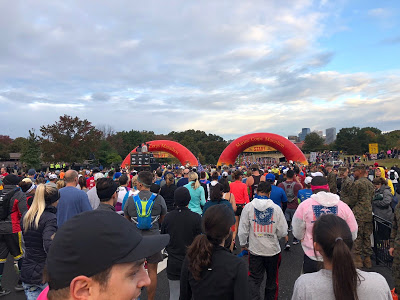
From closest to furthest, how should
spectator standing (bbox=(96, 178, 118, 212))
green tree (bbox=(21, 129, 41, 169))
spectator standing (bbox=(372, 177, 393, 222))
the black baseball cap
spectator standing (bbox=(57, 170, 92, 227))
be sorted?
1. the black baseball cap
2. spectator standing (bbox=(96, 178, 118, 212))
3. spectator standing (bbox=(57, 170, 92, 227))
4. spectator standing (bbox=(372, 177, 393, 222))
5. green tree (bbox=(21, 129, 41, 169))

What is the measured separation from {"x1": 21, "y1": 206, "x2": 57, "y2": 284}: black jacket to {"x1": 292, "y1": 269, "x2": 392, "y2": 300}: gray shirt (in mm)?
2749

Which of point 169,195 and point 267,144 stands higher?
point 267,144

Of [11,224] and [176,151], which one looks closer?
[11,224]

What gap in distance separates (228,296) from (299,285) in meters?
0.58

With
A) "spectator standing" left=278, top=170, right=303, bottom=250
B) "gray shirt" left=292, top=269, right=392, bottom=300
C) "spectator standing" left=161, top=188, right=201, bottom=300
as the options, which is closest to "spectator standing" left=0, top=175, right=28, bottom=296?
"spectator standing" left=161, top=188, right=201, bottom=300

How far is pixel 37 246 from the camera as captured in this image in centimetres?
312

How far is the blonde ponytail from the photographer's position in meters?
3.10

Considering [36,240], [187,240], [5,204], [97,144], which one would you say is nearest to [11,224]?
[5,204]

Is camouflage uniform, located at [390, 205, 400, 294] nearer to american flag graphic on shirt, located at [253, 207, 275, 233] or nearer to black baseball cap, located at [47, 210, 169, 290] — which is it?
american flag graphic on shirt, located at [253, 207, 275, 233]

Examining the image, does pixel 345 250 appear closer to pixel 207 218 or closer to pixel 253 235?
pixel 207 218

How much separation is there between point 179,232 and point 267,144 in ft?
80.5

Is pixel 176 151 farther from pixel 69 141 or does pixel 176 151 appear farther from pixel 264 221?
pixel 264 221

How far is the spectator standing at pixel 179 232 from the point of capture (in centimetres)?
326

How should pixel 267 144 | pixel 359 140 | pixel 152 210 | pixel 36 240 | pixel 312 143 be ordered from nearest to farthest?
pixel 36 240 < pixel 152 210 < pixel 267 144 < pixel 359 140 < pixel 312 143
